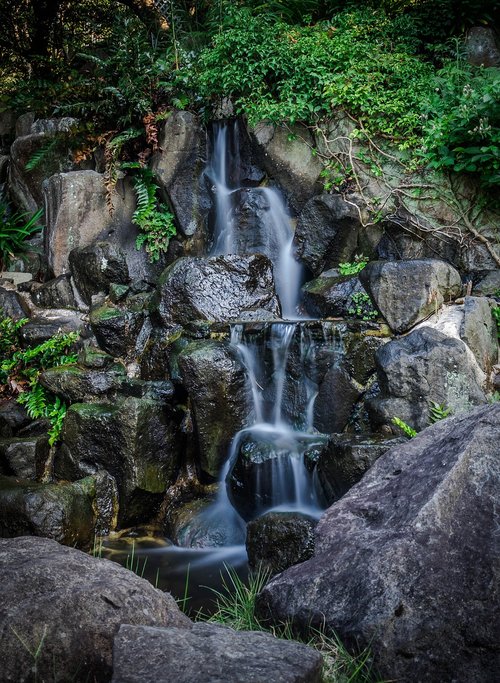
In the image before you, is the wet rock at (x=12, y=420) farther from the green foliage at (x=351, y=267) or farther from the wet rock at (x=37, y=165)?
the wet rock at (x=37, y=165)

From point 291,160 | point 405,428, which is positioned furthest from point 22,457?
point 291,160

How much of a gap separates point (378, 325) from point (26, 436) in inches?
182

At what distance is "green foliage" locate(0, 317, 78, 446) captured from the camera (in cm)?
725

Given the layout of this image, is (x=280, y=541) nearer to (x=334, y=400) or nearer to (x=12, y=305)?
(x=334, y=400)

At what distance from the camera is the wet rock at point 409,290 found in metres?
6.46

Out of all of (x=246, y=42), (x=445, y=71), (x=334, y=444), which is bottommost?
(x=334, y=444)

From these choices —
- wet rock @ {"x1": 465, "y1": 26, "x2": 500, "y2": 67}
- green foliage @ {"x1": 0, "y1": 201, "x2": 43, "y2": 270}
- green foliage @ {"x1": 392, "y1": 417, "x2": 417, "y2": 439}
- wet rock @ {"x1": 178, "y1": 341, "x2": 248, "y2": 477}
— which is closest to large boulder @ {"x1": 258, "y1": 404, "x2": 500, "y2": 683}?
green foliage @ {"x1": 392, "y1": 417, "x2": 417, "y2": 439}

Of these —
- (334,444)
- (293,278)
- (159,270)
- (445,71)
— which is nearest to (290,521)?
(334,444)

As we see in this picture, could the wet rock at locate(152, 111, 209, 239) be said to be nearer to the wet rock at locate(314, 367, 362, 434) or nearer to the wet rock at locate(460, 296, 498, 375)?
the wet rock at locate(314, 367, 362, 434)

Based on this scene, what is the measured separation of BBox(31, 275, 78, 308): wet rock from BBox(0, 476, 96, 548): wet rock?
3988 mm

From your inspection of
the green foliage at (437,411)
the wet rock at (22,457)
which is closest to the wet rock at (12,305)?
the wet rock at (22,457)

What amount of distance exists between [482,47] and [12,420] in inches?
369

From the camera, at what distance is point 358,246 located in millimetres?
8633

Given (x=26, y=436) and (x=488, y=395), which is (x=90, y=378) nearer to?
(x=26, y=436)
